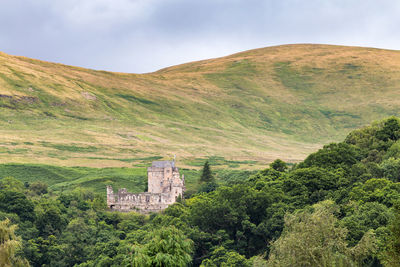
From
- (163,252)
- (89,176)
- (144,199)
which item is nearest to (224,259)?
(163,252)

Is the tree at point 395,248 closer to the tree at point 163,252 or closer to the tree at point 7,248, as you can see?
the tree at point 163,252

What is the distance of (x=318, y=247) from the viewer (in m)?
38.2

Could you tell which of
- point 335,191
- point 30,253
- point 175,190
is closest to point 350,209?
point 335,191

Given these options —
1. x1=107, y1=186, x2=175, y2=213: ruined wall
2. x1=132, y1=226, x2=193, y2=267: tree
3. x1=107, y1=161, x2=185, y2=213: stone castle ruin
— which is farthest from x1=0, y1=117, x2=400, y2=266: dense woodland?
x1=107, y1=186, x2=175, y2=213: ruined wall

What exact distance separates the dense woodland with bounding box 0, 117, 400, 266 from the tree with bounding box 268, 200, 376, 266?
7 centimetres

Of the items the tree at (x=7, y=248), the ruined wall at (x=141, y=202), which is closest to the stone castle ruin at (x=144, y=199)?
the ruined wall at (x=141, y=202)

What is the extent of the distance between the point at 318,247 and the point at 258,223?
34.6 m

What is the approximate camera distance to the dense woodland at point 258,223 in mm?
40188

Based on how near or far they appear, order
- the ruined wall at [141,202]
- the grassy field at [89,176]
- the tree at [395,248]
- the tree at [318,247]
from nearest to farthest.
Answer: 1. the tree at [395,248]
2. the tree at [318,247]
3. the ruined wall at [141,202]
4. the grassy field at [89,176]

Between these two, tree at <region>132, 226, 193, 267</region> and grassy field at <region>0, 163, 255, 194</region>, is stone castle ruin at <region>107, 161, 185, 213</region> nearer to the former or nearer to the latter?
grassy field at <region>0, 163, 255, 194</region>

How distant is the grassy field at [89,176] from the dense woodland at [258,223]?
105 feet

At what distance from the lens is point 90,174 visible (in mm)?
161625

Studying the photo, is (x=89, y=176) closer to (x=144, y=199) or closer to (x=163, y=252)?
(x=144, y=199)

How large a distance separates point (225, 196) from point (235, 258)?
56.3 ft
